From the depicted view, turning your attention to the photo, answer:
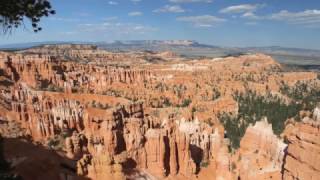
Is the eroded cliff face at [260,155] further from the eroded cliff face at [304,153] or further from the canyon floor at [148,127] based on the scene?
the eroded cliff face at [304,153]

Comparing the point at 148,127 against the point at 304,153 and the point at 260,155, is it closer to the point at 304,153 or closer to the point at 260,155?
the point at 260,155

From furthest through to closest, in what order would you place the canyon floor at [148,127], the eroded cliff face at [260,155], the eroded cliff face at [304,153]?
1. the eroded cliff face at [260,155]
2. the eroded cliff face at [304,153]
3. the canyon floor at [148,127]

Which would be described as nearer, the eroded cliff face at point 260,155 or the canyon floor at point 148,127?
the canyon floor at point 148,127

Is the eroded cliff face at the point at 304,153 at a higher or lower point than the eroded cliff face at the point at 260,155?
higher

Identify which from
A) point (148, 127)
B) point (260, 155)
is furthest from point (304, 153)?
point (148, 127)

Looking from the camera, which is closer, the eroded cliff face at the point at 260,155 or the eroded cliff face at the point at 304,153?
the eroded cliff face at the point at 304,153

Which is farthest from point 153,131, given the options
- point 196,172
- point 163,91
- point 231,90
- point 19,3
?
point 231,90

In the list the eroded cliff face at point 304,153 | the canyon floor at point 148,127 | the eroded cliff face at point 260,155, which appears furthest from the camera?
the eroded cliff face at point 260,155

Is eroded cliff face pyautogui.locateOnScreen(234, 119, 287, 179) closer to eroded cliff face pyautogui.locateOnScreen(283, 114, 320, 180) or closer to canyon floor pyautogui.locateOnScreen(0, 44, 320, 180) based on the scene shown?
canyon floor pyautogui.locateOnScreen(0, 44, 320, 180)

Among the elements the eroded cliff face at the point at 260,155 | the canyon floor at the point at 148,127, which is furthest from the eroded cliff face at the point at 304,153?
the eroded cliff face at the point at 260,155
